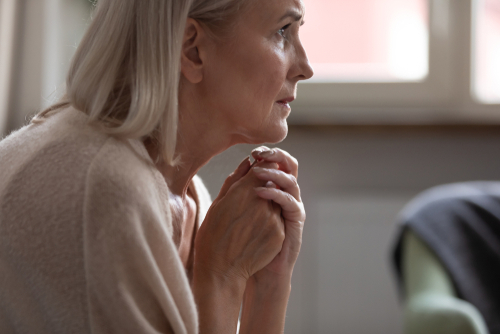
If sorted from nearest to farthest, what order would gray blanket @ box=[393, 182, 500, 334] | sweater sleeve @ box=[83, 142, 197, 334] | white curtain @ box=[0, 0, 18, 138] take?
sweater sleeve @ box=[83, 142, 197, 334] → gray blanket @ box=[393, 182, 500, 334] → white curtain @ box=[0, 0, 18, 138]

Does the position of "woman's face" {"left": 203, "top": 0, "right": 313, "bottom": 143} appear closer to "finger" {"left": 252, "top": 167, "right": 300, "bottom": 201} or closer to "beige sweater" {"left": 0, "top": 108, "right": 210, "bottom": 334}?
"finger" {"left": 252, "top": 167, "right": 300, "bottom": 201}

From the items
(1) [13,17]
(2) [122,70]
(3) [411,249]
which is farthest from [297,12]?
(1) [13,17]

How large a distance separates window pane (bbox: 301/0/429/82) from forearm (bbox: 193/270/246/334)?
1728 millimetres

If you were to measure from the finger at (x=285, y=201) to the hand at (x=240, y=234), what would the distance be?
0.01 m

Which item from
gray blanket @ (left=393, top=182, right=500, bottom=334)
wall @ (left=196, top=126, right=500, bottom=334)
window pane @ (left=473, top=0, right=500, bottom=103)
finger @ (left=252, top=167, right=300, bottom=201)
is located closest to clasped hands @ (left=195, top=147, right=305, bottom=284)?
finger @ (left=252, top=167, right=300, bottom=201)

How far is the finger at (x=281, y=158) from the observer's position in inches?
43.2

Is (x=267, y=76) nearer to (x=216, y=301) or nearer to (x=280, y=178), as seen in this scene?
(x=280, y=178)

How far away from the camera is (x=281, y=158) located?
111 cm

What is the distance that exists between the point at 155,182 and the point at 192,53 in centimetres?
29

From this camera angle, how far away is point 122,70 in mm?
858

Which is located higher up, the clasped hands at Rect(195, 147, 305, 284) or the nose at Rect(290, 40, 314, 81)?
the nose at Rect(290, 40, 314, 81)

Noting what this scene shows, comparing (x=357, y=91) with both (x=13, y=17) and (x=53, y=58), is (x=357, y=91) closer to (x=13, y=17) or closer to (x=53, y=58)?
(x=53, y=58)

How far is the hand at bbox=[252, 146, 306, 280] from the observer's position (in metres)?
1.05

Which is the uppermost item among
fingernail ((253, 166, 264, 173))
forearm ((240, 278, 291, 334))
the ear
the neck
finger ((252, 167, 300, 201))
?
the ear
